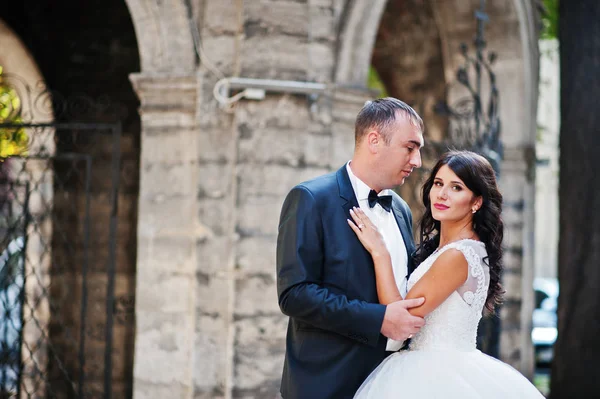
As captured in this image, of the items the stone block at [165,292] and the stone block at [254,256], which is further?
the stone block at [165,292]

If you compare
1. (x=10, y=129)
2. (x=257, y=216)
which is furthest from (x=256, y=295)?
(x=10, y=129)

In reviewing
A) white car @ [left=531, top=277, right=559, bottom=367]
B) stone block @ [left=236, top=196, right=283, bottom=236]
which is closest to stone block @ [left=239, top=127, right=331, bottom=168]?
stone block @ [left=236, top=196, right=283, bottom=236]

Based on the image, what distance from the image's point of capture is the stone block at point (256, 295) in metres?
5.27

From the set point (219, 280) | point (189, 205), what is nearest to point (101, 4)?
point (189, 205)

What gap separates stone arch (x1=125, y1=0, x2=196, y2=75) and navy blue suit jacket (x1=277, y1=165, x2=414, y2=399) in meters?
2.77

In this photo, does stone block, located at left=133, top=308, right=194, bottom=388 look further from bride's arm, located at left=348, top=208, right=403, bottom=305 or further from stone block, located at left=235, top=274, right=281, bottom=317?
bride's arm, located at left=348, top=208, right=403, bottom=305

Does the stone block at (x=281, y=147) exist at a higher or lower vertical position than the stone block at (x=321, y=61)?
lower

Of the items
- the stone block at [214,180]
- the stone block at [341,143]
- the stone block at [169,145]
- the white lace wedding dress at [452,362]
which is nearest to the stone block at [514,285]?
the stone block at [341,143]

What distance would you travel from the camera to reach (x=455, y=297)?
3109 millimetres

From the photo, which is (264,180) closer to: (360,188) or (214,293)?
(214,293)

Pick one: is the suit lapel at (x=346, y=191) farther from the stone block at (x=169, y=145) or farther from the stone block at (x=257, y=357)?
the stone block at (x=169, y=145)

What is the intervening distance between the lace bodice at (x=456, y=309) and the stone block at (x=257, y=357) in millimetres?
2277

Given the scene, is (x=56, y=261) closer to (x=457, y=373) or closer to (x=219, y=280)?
(x=219, y=280)

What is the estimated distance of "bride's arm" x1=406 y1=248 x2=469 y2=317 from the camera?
9.71 feet
